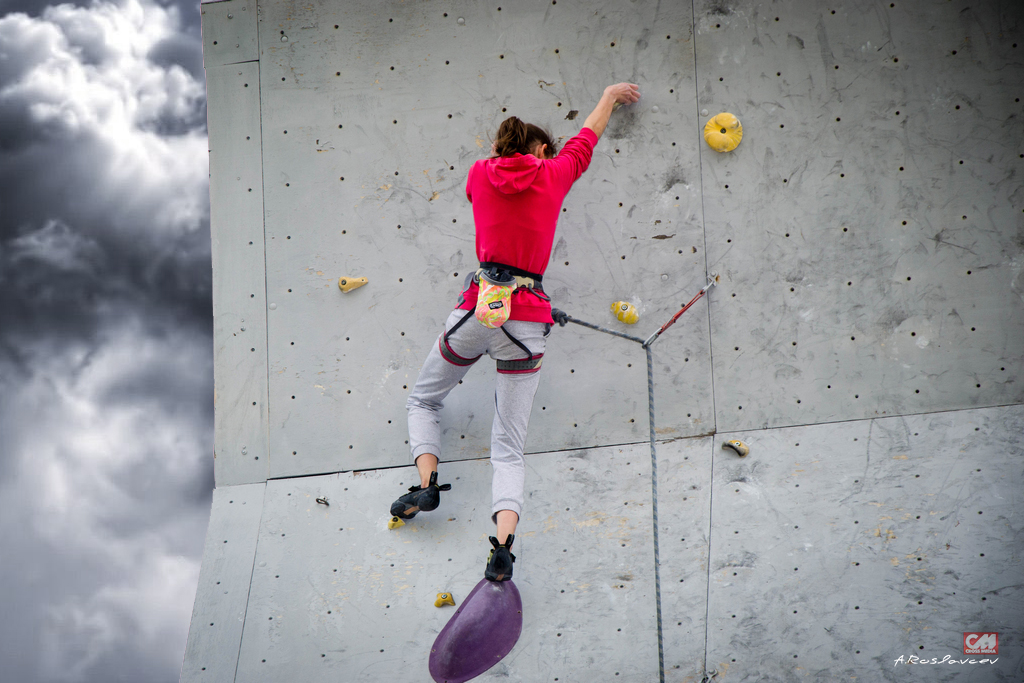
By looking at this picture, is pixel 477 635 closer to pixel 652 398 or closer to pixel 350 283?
pixel 652 398

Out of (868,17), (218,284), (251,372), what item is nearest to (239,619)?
(251,372)

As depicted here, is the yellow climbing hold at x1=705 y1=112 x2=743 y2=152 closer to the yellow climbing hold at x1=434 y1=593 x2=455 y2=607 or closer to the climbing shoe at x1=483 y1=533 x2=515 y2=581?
the climbing shoe at x1=483 y1=533 x2=515 y2=581

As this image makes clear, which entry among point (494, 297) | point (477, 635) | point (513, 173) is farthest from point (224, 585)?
point (513, 173)

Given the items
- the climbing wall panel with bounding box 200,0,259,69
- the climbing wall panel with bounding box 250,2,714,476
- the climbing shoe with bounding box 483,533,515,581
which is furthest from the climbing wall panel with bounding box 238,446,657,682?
the climbing wall panel with bounding box 200,0,259,69

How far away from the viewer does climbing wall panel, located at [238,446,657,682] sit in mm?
2279

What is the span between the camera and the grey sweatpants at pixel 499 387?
205 cm

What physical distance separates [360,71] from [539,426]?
56.8 inches

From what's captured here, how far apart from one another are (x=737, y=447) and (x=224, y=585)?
184 cm

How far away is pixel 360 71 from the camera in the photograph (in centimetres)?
251

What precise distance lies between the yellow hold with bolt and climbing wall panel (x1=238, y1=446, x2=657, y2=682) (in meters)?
0.66

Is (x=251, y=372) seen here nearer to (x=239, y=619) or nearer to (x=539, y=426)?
(x=239, y=619)

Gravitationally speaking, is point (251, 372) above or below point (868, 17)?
below

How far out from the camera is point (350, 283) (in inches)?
97.7

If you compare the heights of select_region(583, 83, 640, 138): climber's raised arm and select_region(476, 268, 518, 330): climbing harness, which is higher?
select_region(583, 83, 640, 138): climber's raised arm
